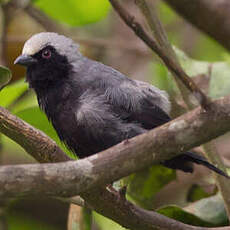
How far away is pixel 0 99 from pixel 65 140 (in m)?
0.46

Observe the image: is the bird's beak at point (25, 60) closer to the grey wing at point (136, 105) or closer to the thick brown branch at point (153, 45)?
the grey wing at point (136, 105)

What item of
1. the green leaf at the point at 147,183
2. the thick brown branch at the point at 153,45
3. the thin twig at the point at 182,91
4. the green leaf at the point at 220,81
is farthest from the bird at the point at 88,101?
the thick brown branch at the point at 153,45

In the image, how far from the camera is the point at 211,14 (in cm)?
407

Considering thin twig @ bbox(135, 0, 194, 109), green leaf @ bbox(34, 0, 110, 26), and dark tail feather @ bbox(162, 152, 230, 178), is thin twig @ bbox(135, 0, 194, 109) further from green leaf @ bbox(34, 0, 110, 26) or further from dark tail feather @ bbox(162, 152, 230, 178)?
green leaf @ bbox(34, 0, 110, 26)

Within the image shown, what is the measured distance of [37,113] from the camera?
11.0 ft

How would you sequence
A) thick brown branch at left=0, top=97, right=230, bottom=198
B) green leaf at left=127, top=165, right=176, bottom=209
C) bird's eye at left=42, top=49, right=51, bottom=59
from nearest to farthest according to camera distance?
thick brown branch at left=0, top=97, right=230, bottom=198, bird's eye at left=42, top=49, right=51, bottom=59, green leaf at left=127, top=165, right=176, bottom=209

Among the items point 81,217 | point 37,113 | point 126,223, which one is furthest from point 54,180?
point 37,113

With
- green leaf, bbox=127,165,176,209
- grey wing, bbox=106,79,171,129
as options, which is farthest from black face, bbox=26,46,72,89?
green leaf, bbox=127,165,176,209

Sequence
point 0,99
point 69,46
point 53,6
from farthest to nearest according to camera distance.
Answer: point 53,6, point 69,46, point 0,99

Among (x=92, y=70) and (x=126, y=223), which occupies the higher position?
(x=92, y=70)

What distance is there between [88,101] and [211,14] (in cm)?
142

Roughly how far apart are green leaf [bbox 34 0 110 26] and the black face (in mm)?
846

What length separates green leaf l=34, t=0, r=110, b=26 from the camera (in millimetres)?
4188

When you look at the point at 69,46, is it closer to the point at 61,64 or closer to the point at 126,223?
the point at 61,64
